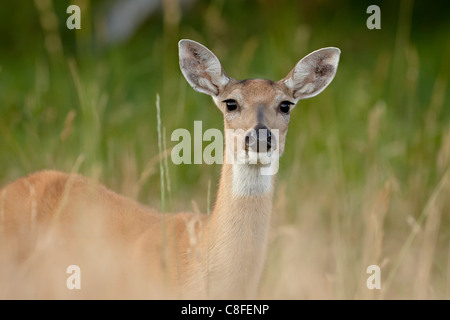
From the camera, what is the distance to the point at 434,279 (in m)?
6.14

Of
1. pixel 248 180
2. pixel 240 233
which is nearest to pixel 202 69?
pixel 248 180

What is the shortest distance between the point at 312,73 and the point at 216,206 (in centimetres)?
95

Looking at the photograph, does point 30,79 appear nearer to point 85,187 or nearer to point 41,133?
point 41,133

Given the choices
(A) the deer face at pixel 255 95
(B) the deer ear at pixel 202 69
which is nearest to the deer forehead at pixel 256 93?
(A) the deer face at pixel 255 95

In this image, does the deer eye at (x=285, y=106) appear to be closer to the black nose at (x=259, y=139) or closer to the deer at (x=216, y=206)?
the deer at (x=216, y=206)

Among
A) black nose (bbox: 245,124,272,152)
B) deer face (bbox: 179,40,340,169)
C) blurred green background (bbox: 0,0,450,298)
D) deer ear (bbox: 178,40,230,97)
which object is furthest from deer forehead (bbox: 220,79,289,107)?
blurred green background (bbox: 0,0,450,298)

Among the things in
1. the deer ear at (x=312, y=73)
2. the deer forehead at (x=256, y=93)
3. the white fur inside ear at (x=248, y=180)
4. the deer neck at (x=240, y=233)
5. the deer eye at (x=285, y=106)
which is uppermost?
the deer ear at (x=312, y=73)

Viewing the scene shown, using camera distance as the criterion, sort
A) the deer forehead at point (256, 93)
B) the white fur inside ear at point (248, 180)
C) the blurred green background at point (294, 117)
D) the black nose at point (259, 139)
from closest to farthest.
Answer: the black nose at point (259, 139) < the white fur inside ear at point (248, 180) < the deer forehead at point (256, 93) < the blurred green background at point (294, 117)

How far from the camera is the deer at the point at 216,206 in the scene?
4.45 meters

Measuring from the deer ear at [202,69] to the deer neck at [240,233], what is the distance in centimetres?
52

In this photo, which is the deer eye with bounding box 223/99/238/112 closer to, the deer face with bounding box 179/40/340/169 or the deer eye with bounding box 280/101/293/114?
the deer face with bounding box 179/40/340/169

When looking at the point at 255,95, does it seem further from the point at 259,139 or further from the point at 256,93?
the point at 259,139

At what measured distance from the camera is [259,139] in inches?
170

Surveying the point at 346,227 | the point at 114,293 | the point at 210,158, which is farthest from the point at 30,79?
the point at 114,293
